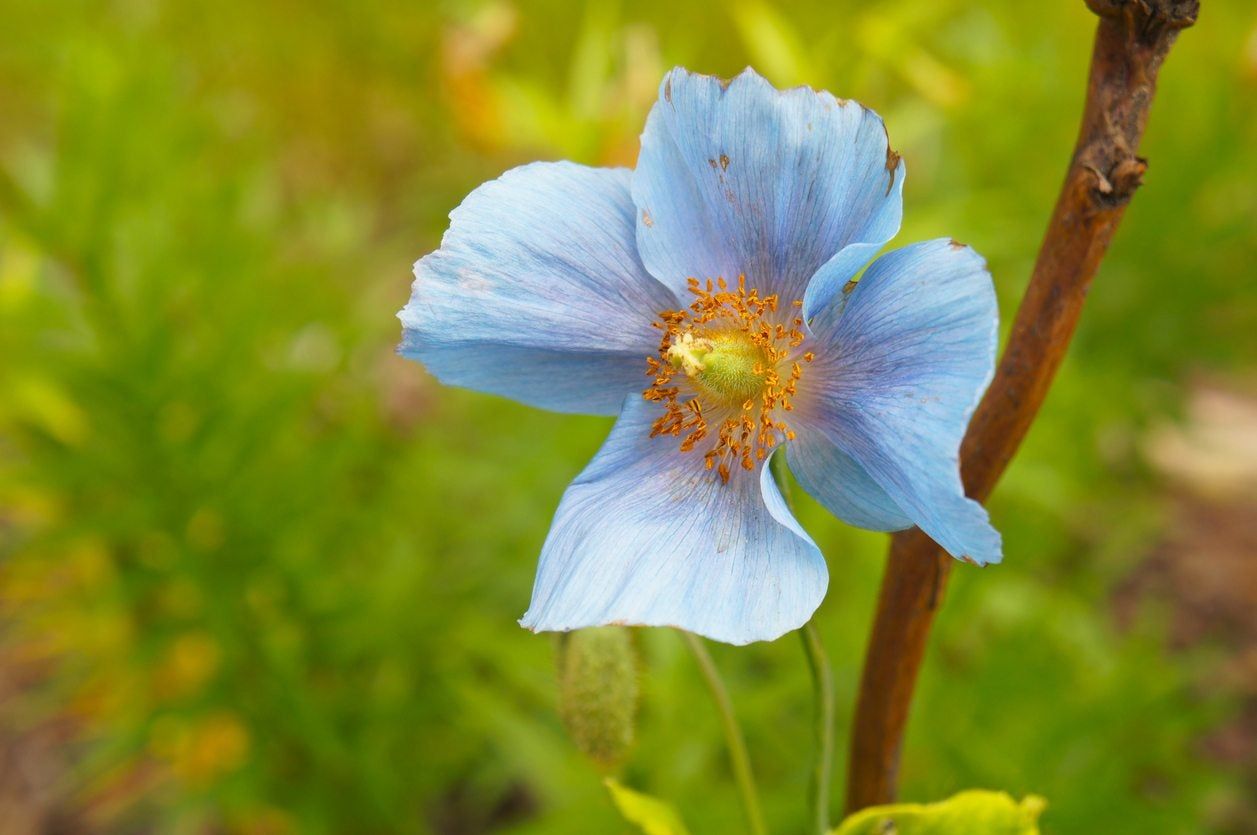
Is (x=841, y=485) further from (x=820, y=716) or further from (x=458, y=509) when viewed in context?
(x=458, y=509)

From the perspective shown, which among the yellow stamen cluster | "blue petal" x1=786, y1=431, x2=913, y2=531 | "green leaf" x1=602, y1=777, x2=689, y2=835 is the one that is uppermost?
the yellow stamen cluster

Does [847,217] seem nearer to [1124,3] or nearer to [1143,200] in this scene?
[1124,3]

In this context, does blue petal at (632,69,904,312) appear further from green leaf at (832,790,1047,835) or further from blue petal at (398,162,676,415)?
green leaf at (832,790,1047,835)

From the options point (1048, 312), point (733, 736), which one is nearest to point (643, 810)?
point (733, 736)

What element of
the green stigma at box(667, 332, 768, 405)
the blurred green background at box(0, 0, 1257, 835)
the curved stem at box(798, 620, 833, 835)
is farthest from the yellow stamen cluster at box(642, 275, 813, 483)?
the blurred green background at box(0, 0, 1257, 835)

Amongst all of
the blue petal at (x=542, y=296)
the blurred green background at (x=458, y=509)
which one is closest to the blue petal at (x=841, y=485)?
the blue petal at (x=542, y=296)

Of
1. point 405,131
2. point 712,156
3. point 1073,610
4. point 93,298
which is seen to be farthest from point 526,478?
point 405,131
